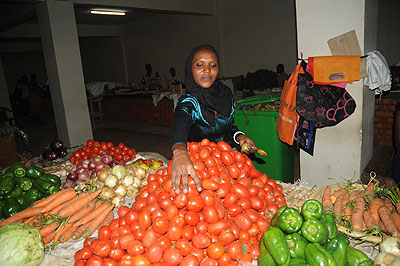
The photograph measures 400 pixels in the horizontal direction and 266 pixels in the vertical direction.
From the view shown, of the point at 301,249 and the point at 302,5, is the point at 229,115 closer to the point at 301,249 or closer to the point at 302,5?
the point at 301,249

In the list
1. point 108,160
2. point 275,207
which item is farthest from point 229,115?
point 108,160

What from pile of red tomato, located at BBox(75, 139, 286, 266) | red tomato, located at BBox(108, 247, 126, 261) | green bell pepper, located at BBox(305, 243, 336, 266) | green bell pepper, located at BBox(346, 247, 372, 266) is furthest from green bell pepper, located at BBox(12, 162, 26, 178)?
green bell pepper, located at BBox(346, 247, 372, 266)

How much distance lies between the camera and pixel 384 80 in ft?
11.3

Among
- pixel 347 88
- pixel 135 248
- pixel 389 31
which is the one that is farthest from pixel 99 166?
pixel 389 31

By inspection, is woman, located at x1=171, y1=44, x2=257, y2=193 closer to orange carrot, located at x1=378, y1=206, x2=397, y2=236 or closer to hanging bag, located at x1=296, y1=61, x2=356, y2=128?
orange carrot, located at x1=378, y1=206, x2=397, y2=236

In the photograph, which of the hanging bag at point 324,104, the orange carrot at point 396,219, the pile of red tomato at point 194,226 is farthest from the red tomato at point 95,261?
the hanging bag at point 324,104

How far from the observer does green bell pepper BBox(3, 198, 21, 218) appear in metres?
2.62

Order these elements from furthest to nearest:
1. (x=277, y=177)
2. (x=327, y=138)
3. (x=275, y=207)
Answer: (x=277, y=177) < (x=327, y=138) < (x=275, y=207)

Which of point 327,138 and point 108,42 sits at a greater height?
point 108,42

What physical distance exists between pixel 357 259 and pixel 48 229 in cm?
228

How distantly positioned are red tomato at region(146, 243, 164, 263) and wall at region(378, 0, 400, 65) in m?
7.82

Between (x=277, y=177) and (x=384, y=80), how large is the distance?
1.98 m

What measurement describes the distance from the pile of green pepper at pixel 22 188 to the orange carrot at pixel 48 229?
63 centimetres

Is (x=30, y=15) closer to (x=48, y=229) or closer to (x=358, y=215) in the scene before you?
(x=48, y=229)
